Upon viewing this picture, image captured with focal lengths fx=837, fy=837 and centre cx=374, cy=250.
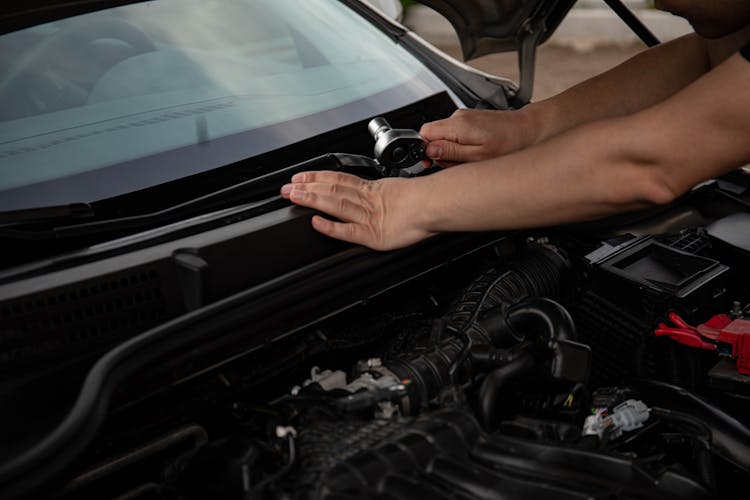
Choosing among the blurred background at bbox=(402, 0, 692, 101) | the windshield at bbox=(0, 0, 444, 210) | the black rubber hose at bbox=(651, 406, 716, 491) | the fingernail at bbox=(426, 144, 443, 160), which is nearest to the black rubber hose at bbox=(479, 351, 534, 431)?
the black rubber hose at bbox=(651, 406, 716, 491)

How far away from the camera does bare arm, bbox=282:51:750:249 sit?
4.29ft

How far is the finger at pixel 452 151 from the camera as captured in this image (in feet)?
5.90

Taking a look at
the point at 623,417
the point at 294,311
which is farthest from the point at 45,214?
the point at 623,417

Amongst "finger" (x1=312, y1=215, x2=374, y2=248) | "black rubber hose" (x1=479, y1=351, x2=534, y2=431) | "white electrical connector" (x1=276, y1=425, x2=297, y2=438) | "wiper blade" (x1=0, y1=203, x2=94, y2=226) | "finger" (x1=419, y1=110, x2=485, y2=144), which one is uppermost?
"wiper blade" (x1=0, y1=203, x2=94, y2=226)

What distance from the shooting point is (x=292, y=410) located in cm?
133

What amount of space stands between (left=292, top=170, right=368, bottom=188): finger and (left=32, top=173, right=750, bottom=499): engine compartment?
0.74 ft

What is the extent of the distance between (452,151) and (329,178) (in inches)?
15.4

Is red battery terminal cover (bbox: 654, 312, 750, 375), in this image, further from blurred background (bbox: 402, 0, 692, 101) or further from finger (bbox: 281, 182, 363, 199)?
blurred background (bbox: 402, 0, 692, 101)

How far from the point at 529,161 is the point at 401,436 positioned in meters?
0.53

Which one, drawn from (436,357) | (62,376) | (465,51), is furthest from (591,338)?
(62,376)

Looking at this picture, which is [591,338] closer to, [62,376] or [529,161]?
[529,161]

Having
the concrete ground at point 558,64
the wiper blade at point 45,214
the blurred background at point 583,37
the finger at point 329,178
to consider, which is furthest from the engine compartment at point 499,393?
the blurred background at point 583,37

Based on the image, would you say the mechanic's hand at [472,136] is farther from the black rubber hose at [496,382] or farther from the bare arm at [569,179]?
the black rubber hose at [496,382]

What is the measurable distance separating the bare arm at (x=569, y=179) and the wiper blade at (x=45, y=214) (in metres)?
0.35
